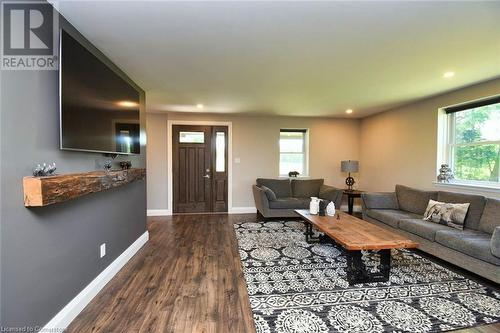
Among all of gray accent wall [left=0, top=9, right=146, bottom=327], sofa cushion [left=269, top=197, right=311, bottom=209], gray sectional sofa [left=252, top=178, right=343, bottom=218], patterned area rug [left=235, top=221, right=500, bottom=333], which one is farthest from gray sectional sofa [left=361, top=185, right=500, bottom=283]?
gray accent wall [left=0, top=9, right=146, bottom=327]

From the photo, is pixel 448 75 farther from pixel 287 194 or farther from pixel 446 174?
pixel 287 194

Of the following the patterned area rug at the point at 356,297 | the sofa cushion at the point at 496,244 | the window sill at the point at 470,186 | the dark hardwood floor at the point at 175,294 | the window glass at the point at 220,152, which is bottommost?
the dark hardwood floor at the point at 175,294

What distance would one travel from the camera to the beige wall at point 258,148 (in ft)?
18.7

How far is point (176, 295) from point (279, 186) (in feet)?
12.4

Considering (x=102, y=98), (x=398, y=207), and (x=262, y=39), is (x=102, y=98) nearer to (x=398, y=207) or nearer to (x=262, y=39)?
(x=262, y=39)

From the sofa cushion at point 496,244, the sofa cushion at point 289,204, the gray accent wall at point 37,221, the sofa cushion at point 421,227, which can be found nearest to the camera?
the gray accent wall at point 37,221

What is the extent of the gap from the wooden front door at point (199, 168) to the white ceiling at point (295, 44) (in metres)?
1.96

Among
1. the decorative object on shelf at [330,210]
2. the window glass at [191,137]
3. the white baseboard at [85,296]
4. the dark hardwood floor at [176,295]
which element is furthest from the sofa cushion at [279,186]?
the white baseboard at [85,296]

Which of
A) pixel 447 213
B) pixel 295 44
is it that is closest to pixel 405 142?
pixel 447 213

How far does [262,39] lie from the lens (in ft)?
7.33

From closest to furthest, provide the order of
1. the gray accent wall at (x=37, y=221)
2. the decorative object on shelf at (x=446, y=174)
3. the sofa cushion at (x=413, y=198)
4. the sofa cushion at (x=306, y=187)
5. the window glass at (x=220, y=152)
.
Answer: the gray accent wall at (x=37, y=221) → the sofa cushion at (x=413, y=198) → the decorative object on shelf at (x=446, y=174) → the sofa cushion at (x=306, y=187) → the window glass at (x=220, y=152)

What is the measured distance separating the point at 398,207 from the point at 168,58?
4292 mm

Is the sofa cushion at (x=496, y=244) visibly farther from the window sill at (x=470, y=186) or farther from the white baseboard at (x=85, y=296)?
the white baseboard at (x=85, y=296)

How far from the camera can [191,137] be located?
584 cm
